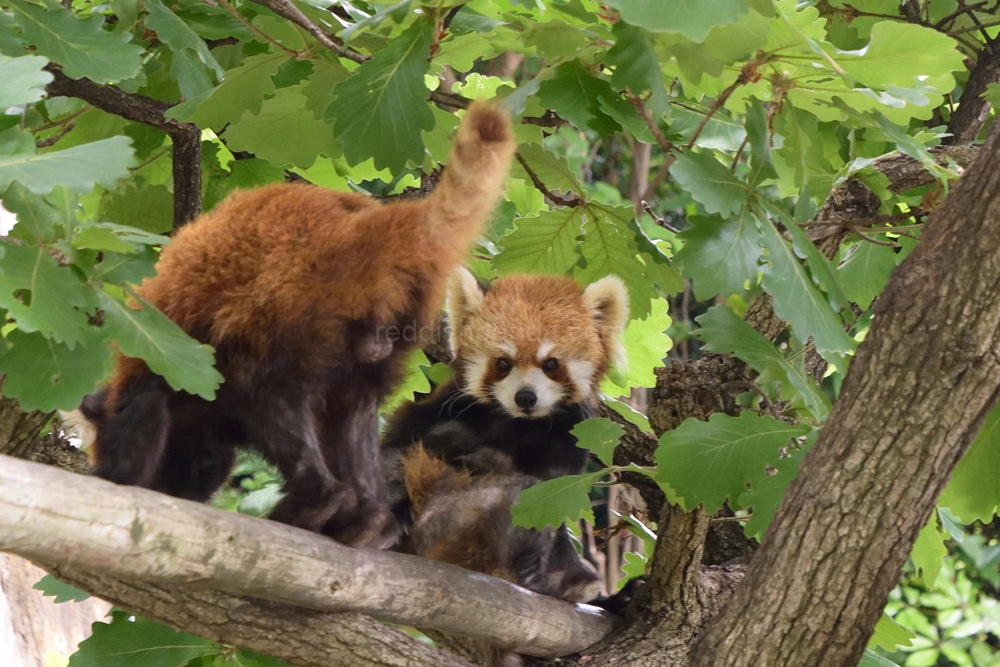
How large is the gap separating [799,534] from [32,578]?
8.38 feet

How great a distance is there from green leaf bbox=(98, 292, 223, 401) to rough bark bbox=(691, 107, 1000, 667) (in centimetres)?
77

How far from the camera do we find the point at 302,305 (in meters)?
1.35

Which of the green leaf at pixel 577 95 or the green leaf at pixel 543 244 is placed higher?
the green leaf at pixel 577 95

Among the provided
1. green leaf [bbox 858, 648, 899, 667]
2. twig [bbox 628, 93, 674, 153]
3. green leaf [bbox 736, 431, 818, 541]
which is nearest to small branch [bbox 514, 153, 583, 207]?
twig [bbox 628, 93, 674, 153]

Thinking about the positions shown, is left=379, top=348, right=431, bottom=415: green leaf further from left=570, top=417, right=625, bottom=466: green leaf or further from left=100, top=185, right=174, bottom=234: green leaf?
left=100, top=185, right=174, bottom=234: green leaf

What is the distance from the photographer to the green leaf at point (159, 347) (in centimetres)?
117

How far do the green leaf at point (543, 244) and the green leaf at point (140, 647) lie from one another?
83cm

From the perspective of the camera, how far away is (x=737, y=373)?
1.87m

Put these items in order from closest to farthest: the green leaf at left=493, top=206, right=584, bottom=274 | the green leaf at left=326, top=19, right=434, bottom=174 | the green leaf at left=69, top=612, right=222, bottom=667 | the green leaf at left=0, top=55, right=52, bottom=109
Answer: the green leaf at left=0, top=55, right=52, bottom=109 < the green leaf at left=326, top=19, right=434, bottom=174 < the green leaf at left=69, top=612, right=222, bottom=667 < the green leaf at left=493, top=206, right=584, bottom=274

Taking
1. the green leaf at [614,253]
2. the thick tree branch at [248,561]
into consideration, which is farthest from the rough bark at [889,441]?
the green leaf at [614,253]

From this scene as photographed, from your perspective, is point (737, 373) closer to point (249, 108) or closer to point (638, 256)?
point (638, 256)

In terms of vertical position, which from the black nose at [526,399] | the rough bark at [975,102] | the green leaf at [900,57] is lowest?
the black nose at [526,399]

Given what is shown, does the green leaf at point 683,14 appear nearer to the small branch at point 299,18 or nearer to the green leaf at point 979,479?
the small branch at point 299,18

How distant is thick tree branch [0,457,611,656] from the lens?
938 millimetres
